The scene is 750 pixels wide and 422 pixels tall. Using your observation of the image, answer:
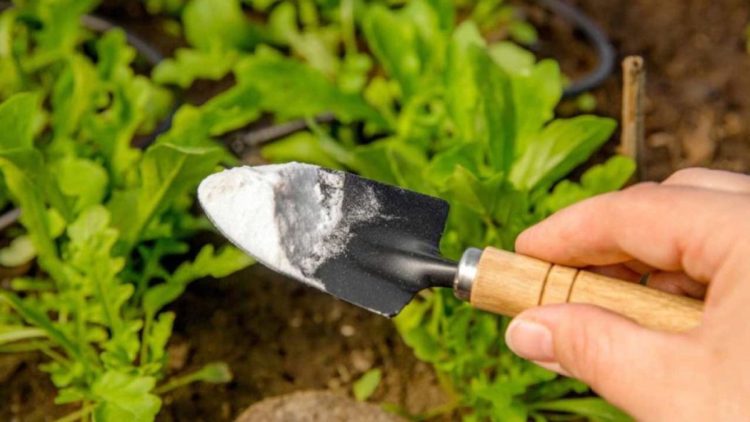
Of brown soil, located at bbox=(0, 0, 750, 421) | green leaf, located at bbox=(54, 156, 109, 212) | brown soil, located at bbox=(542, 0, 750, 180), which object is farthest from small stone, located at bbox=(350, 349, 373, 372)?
brown soil, located at bbox=(542, 0, 750, 180)

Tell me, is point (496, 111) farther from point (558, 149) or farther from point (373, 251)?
point (373, 251)

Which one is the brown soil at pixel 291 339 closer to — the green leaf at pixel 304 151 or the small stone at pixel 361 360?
the small stone at pixel 361 360

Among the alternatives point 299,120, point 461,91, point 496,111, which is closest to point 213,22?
point 299,120

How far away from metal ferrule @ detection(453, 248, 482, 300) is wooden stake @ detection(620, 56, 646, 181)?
415 mm

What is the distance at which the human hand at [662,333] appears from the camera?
0.80m

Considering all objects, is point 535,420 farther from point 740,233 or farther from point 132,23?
point 132,23

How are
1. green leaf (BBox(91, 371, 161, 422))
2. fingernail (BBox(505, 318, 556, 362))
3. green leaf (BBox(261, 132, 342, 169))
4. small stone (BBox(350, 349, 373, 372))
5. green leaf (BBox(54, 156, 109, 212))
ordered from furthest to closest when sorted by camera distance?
green leaf (BBox(261, 132, 342, 169))
small stone (BBox(350, 349, 373, 372))
green leaf (BBox(54, 156, 109, 212))
green leaf (BBox(91, 371, 161, 422))
fingernail (BBox(505, 318, 556, 362))

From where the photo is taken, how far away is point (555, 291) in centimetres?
96

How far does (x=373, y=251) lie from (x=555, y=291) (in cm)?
20

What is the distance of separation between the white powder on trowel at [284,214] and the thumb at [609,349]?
23 cm

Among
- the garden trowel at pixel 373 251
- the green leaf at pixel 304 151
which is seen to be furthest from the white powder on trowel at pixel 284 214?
the green leaf at pixel 304 151

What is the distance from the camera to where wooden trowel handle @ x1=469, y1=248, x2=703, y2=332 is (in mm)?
916

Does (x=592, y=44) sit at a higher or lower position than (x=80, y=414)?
higher

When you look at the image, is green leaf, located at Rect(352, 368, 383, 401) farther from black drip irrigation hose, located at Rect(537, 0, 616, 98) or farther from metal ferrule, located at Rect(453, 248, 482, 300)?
black drip irrigation hose, located at Rect(537, 0, 616, 98)
